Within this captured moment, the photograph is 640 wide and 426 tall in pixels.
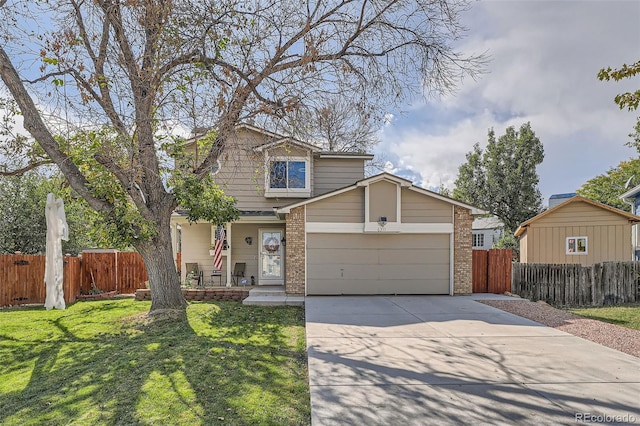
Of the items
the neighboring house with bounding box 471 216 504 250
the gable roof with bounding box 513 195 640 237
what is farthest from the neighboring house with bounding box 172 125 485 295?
the neighboring house with bounding box 471 216 504 250

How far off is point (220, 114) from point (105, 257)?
8675 millimetres

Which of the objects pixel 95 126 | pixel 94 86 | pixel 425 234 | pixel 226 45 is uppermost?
pixel 226 45

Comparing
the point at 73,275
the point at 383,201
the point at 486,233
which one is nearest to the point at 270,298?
the point at 383,201

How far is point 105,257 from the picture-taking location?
13.5m

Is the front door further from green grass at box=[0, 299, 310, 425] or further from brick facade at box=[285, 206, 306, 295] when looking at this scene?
green grass at box=[0, 299, 310, 425]

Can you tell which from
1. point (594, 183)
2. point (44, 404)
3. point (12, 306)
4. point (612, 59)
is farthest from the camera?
point (594, 183)

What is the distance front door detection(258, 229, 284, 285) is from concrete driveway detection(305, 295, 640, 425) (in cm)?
555

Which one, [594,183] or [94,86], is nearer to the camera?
[94,86]

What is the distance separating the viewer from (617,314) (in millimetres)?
9938

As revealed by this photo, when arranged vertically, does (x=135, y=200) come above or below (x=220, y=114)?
below

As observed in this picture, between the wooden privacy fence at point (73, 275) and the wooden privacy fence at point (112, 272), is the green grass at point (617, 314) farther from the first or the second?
the wooden privacy fence at point (73, 275)

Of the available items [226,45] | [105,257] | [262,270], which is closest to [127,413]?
[226,45]

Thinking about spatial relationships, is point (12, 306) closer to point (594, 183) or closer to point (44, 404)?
point (44, 404)

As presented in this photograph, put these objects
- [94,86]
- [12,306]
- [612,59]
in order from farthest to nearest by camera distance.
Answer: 1. [12,306]
2. [612,59]
3. [94,86]
